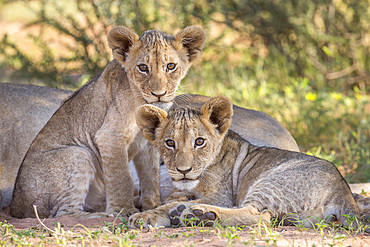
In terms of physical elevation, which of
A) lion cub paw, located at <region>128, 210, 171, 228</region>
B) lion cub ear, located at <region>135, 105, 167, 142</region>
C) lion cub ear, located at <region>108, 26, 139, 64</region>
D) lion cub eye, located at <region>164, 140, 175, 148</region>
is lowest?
lion cub paw, located at <region>128, 210, 171, 228</region>

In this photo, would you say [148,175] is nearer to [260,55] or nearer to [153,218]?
[153,218]

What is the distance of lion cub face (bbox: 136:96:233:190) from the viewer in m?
3.99

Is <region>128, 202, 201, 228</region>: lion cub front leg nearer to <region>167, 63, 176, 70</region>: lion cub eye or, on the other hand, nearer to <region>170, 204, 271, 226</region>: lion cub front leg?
<region>170, 204, 271, 226</region>: lion cub front leg

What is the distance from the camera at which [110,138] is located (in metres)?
4.52

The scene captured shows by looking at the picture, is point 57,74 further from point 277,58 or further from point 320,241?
point 320,241

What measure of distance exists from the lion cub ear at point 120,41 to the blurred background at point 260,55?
2.62m

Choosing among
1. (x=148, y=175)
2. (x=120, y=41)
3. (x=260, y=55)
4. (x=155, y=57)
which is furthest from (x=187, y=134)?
(x=260, y=55)

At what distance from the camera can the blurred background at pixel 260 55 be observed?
24.5 feet

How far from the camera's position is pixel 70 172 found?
4.57m

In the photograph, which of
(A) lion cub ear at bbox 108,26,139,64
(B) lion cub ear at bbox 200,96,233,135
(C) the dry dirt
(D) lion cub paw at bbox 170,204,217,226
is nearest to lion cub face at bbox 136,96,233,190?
(B) lion cub ear at bbox 200,96,233,135

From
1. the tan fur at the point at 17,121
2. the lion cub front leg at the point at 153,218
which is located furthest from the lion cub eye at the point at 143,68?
the tan fur at the point at 17,121

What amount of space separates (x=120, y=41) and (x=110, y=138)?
32.2 inches

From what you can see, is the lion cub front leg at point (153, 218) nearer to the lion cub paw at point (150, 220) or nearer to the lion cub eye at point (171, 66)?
the lion cub paw at point (150, 220)

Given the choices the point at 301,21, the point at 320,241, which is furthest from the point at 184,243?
the point at 301,21
